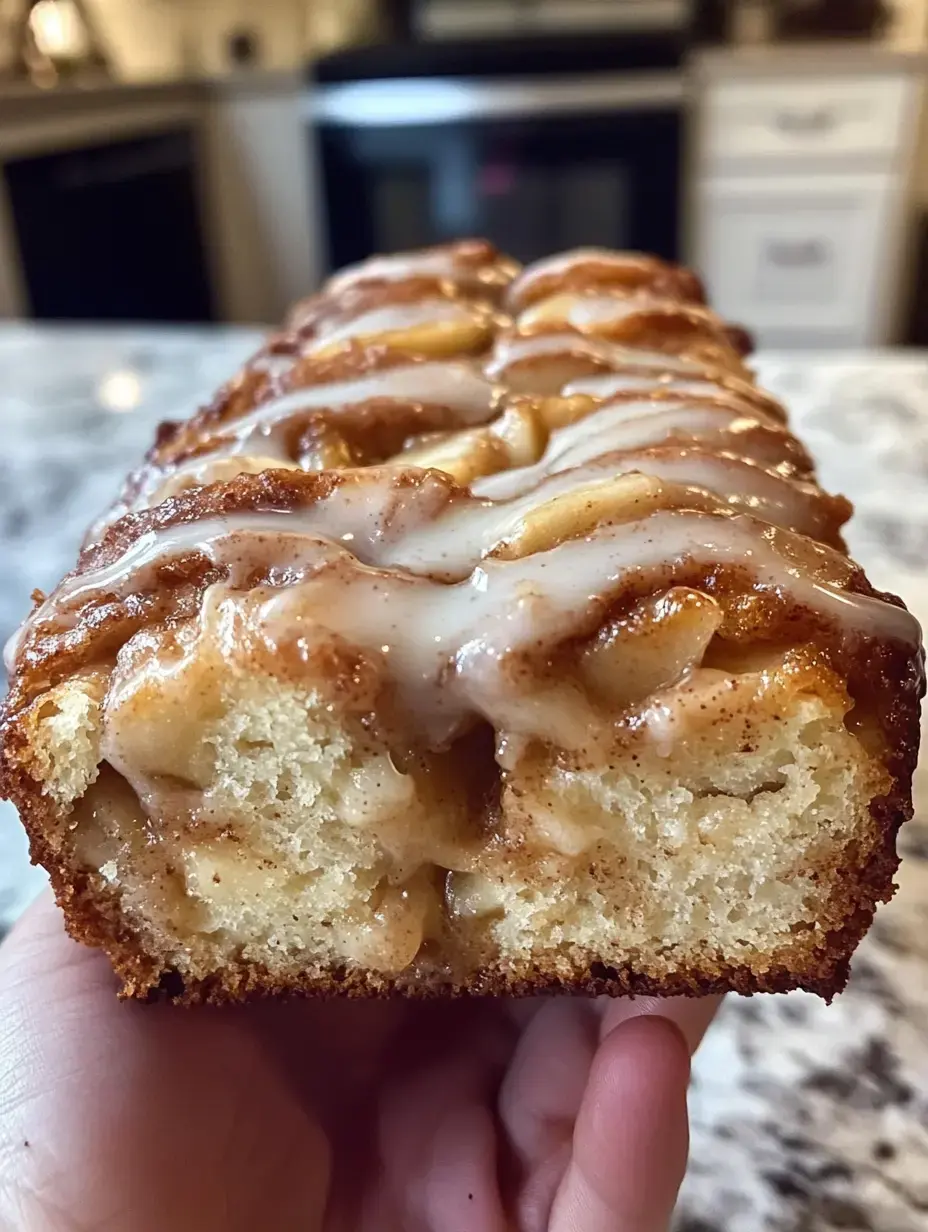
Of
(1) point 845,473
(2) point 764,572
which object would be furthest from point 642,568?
(1) point 845,473

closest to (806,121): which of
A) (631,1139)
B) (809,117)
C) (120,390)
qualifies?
(809,117)

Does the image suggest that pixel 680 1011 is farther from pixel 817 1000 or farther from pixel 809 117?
pixel 809 117

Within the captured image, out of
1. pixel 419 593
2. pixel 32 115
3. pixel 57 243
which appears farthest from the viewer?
pixel 57 243

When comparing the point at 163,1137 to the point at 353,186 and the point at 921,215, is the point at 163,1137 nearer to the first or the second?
the point at 353,186

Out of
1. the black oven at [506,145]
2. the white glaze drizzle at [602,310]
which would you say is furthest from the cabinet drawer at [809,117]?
the white glaze drizzle at [602,310]

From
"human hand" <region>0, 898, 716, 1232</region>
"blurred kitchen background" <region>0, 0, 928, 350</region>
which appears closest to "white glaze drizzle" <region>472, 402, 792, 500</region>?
"human hand" <region>0, 898, 716, 1232</region>

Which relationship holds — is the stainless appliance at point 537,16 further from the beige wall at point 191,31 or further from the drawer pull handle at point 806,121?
the beige wall at point 191,31

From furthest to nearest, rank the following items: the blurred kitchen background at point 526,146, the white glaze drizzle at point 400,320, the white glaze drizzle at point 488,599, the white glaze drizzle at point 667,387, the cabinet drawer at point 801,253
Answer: the cabinet drawer at point 801,253, the blurred kitchen background at point 526,146, the white glaze drizzle at point 400,320, the white glaze drizzle at point 667,387, the white glaze drizzle at point 488,599
